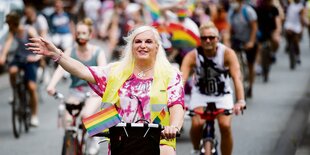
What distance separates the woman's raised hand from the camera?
740 centimetres

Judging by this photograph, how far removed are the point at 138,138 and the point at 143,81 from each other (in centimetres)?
63

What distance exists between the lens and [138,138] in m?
7.27

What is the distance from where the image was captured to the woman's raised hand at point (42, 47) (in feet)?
24.3

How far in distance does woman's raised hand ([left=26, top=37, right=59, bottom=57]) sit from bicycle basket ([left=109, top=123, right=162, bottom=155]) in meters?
0.73

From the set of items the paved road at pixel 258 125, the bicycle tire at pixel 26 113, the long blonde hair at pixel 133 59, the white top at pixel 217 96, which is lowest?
the paved road at pixel 258 125

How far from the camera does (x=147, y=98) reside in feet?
25.2

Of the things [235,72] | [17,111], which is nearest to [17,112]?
[17,111]

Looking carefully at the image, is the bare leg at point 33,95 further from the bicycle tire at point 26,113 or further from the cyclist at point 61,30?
the cyclist at point 61,30

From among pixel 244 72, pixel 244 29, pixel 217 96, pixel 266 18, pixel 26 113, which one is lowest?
pixel 26 113

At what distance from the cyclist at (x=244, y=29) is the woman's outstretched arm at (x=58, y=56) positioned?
431 inches

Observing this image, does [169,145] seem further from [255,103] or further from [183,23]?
[255,103]

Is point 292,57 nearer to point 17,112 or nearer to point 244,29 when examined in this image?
point 244,29

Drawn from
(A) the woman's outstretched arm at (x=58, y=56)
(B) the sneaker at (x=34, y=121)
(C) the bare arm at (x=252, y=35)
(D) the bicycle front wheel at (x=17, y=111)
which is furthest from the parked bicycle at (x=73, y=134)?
(C) the bare arm at (x=252, y=35)

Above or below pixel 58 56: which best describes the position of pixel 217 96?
below
